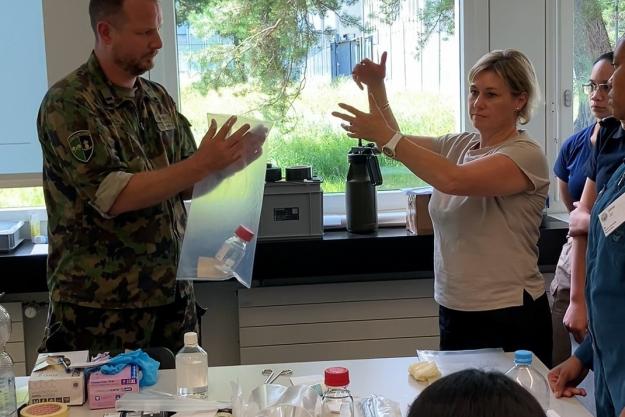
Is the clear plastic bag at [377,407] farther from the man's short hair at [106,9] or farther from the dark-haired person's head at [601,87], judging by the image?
the dark-haired person's head at [601,87]

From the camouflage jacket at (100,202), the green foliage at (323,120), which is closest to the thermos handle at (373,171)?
the green foliage at (323,120)

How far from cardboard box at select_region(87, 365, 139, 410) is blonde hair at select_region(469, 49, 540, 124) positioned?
1322 millimetres

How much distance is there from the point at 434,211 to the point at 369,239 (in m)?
0.82

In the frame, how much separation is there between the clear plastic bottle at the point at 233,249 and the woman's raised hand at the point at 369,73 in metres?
0.75

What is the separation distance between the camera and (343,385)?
1.54 metres

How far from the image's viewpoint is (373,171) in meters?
3.07

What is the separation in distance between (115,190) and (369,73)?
3.23 ft

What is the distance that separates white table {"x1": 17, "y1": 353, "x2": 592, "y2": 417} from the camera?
164 centimetres

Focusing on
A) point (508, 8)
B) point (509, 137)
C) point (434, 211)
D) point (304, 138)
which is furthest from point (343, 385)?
point (508, 8)

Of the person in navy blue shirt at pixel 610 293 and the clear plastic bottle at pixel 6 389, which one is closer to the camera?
the person in navy blue shirt at pixel 610 293

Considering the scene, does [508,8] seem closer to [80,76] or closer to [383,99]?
[383,99]

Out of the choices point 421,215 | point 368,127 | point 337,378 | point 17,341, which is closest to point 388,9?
point 421,215

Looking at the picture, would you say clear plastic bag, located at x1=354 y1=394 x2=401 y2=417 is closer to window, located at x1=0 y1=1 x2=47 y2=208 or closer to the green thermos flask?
the green thermos flask

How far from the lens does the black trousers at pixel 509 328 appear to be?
82.0 inches
